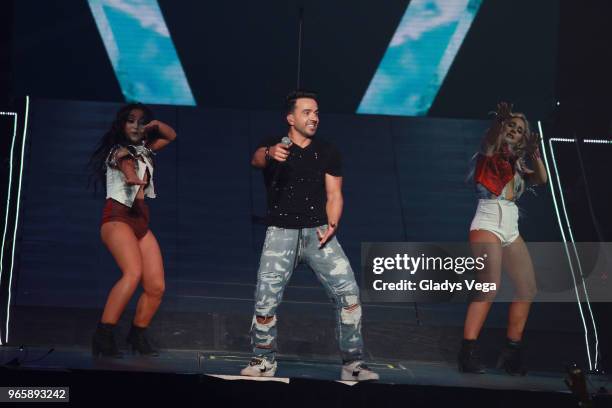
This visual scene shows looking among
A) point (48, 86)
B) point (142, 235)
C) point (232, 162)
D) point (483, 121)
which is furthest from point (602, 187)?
point (48, 86)

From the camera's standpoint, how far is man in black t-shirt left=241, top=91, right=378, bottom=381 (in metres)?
5.77

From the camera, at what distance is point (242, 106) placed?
10586 mm

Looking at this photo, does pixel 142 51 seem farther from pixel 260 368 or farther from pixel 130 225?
pixel 260 368

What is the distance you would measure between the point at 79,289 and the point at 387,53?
173 inches

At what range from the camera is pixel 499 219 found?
6.54 m

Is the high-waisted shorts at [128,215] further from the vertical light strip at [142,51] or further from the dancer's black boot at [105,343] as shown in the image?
the vertical light strip at [142,51]

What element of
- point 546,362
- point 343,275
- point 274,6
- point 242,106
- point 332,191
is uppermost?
point 274,6

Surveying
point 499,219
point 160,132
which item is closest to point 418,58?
point 499,219

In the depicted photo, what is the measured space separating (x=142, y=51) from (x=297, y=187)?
4.98m

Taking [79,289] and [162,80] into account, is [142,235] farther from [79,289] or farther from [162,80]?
[162,80]

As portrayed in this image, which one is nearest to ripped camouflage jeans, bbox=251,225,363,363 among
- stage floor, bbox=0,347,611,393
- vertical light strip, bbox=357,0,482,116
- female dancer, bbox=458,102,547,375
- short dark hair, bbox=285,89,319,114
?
stage floor, bbox=0,347,611,393

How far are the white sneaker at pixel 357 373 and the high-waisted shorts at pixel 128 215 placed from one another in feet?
4.74

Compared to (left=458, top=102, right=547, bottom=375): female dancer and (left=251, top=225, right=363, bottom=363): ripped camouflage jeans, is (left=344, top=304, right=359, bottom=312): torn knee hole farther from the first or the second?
(left=458, top=102, right=547, bottom=375): female dancer

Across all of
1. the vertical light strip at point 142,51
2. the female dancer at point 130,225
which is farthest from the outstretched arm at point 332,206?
the vertical light strip at point 142,51
